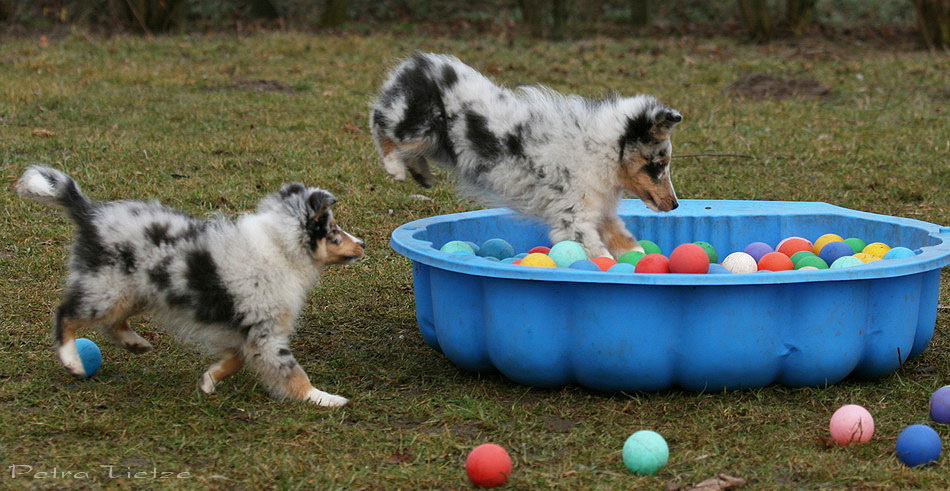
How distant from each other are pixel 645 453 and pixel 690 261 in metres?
1.30

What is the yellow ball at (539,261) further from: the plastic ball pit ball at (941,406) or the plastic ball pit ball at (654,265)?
the plastic ball pit ball at (941,406)

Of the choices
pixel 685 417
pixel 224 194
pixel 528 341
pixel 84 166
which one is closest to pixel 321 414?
pixel 528 341

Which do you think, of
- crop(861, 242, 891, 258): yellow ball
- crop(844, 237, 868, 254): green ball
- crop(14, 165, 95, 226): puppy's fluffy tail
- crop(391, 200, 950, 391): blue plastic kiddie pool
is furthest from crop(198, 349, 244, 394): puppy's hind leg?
crop(844, 237, 868, 254): green ball

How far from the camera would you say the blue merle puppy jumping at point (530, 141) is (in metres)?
5.66

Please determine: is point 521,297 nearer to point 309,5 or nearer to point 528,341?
point 528,341

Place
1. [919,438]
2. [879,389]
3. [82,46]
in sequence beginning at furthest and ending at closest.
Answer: [82,46]
[879,389]
[919,438]

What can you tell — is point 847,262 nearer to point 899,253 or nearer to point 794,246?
point 899,253

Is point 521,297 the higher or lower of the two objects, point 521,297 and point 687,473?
the higher

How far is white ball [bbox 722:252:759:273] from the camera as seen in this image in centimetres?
564

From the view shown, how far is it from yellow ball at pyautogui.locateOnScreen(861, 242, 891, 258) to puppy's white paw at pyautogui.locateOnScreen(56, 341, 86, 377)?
4027mm

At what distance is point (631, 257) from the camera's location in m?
5.72

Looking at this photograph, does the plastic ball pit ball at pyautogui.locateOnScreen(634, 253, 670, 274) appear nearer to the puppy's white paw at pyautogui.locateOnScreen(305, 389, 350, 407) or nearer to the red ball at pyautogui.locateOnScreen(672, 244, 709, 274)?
the red ball at pyautogui.locateOnScreen(672, 244, 709, 274)

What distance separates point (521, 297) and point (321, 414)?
0.99m

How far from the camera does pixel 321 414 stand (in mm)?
4559
